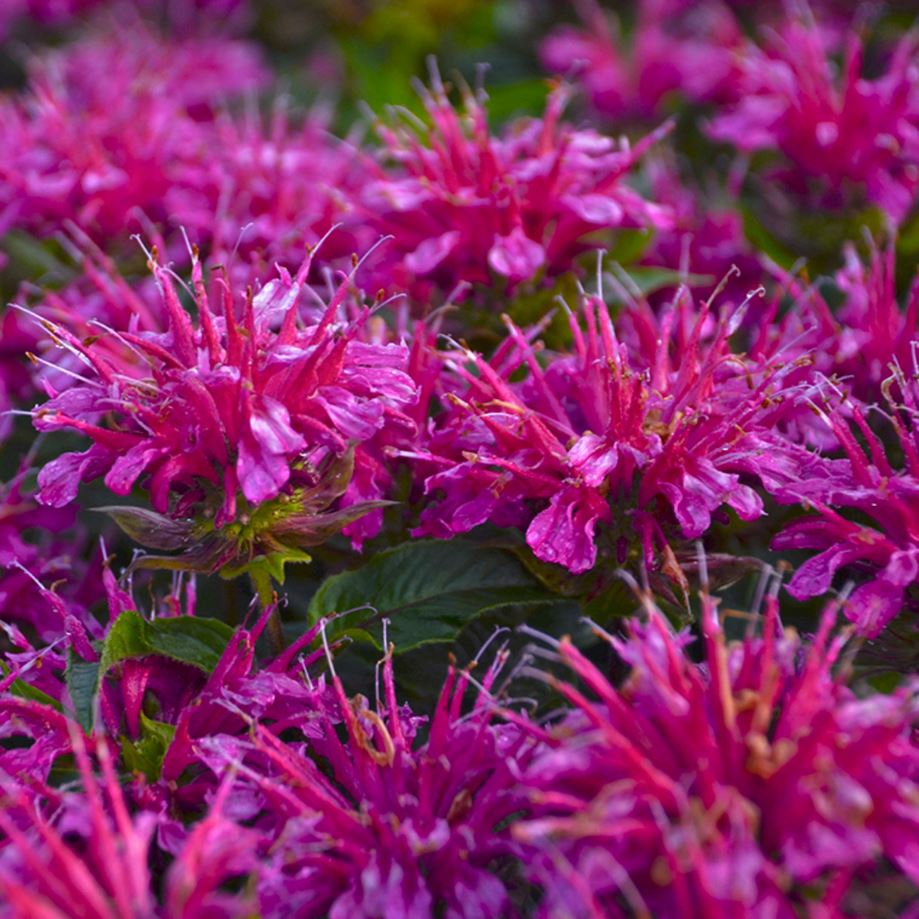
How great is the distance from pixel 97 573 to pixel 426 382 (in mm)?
301

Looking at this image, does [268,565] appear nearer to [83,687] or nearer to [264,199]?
[83,687]

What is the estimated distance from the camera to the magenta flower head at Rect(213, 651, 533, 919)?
1.97ft

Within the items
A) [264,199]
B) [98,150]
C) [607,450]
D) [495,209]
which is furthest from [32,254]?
[607,450]

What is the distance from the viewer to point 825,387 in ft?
2.76

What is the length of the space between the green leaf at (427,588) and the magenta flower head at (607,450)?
0.02 metres

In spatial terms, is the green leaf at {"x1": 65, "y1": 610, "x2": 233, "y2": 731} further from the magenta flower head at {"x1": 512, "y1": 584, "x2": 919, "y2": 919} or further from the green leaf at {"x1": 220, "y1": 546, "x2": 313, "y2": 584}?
the magenta flower head at {"x1": 512, "y1": 584, "x2": 919, "y2": 919}

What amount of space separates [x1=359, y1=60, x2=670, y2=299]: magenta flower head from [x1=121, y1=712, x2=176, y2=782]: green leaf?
42 cm

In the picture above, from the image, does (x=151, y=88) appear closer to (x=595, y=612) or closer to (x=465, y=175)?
(x=465, y=175)

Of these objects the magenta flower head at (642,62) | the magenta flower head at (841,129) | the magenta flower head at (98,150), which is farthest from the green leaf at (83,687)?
the magenta flower head at (642,62)

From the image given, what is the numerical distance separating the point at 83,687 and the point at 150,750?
0.06 meters

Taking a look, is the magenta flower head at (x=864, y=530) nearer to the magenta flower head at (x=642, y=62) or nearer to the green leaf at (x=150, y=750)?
the green leaf at (x=150, y=750)

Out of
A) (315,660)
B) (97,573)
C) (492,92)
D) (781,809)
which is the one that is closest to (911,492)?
(781,809)

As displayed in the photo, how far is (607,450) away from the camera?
75cm

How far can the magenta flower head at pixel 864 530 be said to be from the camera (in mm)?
691
